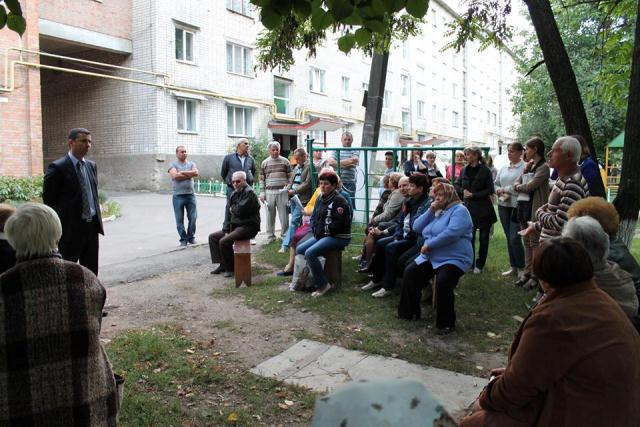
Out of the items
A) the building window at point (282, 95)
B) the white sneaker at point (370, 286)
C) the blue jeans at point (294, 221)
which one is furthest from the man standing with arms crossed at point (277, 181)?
the building window at point (282, 95)

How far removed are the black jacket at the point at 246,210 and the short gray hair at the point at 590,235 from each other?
5.12 metres

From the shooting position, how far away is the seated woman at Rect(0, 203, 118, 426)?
2.36 meters

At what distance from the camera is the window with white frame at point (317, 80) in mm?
28312

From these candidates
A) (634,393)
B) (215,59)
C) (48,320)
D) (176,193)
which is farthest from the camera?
(215,59)

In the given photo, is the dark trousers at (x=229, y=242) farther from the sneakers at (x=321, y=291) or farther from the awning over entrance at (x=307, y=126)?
the awning over entrance at (x=307, y=126)

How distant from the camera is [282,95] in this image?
27.0 metres

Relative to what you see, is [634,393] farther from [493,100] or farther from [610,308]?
[493,100]

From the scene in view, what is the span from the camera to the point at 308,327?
545 cm

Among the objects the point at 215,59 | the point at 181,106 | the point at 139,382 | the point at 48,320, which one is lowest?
the point at 139,382

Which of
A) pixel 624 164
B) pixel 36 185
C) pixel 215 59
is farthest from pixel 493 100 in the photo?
pixel 624 164

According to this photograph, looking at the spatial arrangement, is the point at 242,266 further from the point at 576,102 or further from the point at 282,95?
the point at 282,95

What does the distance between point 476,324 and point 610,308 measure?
3225 millimetres

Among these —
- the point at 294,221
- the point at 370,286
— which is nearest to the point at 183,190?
the point at 294,221

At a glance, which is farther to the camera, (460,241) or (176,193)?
(176,193)
